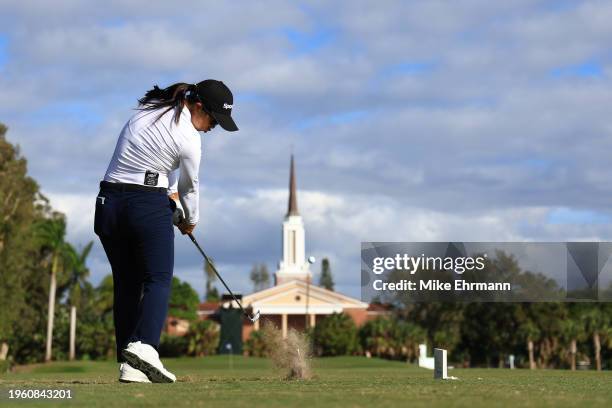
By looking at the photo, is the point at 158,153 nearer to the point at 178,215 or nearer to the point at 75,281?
the point at 178,215

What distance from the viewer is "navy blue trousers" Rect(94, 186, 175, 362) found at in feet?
31.1

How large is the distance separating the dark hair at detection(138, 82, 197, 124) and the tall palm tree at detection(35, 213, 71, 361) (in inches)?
2826

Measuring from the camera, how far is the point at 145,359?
9438 mm

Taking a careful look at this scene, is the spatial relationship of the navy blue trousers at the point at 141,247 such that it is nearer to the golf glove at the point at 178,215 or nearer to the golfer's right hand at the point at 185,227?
the golf glove at the point at 178,215

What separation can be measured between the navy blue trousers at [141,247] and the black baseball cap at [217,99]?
85cm

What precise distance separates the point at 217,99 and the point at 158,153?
0.73m

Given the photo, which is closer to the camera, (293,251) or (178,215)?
(178,215)

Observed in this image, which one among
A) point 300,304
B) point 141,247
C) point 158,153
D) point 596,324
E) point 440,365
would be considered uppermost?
point 300,304

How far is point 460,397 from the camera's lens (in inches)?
295

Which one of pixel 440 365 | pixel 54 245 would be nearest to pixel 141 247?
pixel 440 365

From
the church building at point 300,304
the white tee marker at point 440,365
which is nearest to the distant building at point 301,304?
the church building at point 300,304

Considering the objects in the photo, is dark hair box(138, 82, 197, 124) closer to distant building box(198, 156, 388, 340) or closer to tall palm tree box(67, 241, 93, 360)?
tall palm tree box(67, 241, 93, 360)

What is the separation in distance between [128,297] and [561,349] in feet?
297

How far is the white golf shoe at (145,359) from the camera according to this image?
9438mm
